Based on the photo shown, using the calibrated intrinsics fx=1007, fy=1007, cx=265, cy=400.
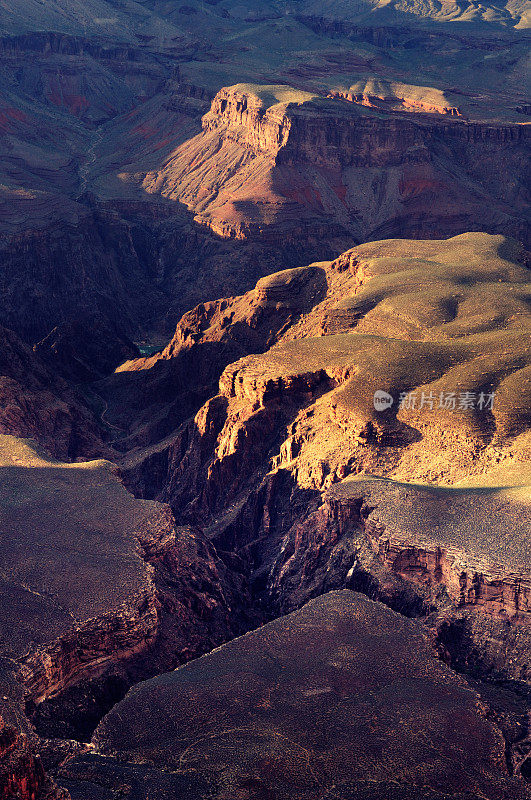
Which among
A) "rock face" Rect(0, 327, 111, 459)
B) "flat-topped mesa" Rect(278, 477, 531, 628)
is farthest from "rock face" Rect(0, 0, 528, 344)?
"flat-topped mesa" Rect(278, 477, 531, 628)

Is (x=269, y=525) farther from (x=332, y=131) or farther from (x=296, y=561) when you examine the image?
(x=332, y=131)

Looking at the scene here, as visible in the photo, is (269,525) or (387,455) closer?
(387,455)

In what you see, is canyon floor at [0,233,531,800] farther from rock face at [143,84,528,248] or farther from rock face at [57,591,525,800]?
rock face at [143,84,528,248]

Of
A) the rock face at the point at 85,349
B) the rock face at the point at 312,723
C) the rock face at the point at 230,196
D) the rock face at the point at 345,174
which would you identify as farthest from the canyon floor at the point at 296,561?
the rock face at the point at 345,174

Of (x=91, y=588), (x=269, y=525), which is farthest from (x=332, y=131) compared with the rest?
(x=91, y=588)

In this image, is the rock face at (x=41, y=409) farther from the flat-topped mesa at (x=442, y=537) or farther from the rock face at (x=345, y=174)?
the rock face at (x=345, y=174)

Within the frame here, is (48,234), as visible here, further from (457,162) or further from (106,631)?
(106,631)

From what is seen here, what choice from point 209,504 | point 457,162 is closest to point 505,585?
point 209,504
